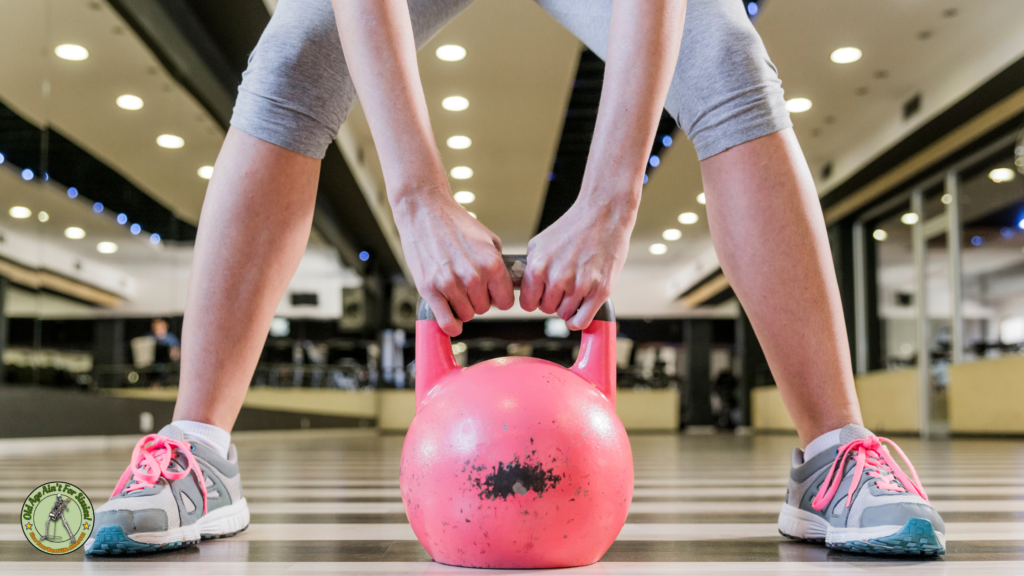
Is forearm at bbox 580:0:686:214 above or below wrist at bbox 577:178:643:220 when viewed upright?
above

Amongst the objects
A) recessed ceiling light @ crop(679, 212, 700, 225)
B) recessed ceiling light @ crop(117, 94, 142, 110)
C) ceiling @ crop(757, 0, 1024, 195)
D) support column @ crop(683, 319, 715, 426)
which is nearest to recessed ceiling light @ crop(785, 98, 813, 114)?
ceiling @ crop(757, 0, 1024, 195)

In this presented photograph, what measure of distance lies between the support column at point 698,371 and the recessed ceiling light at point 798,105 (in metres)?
11.9

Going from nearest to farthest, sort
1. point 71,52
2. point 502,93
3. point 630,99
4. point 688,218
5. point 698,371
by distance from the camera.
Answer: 1. point 630,99
2. point 71,52
3. point 502,93
4. point 688,218
5. point 698,371

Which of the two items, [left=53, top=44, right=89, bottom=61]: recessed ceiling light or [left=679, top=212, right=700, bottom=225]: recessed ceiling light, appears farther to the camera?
[left=679, top=212, right=700, bottom=225]: recessed ceiling light

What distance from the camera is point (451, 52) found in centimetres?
638

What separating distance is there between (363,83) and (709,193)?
19.3 inches

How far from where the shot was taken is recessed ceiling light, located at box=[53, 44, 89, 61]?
5.15m

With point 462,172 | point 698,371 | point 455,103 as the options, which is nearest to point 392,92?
point 455,103

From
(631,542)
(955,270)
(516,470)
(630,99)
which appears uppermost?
(955,270)

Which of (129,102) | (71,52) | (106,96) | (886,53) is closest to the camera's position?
(71,52)

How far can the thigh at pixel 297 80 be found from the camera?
1044mm

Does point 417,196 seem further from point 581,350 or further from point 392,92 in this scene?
point 581,350

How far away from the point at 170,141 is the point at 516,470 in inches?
268

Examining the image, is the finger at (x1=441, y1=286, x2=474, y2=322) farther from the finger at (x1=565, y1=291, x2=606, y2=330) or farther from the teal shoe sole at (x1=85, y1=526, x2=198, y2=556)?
the teal shoe sole at (x1=85, y1=526, x2=198, y2=556)
